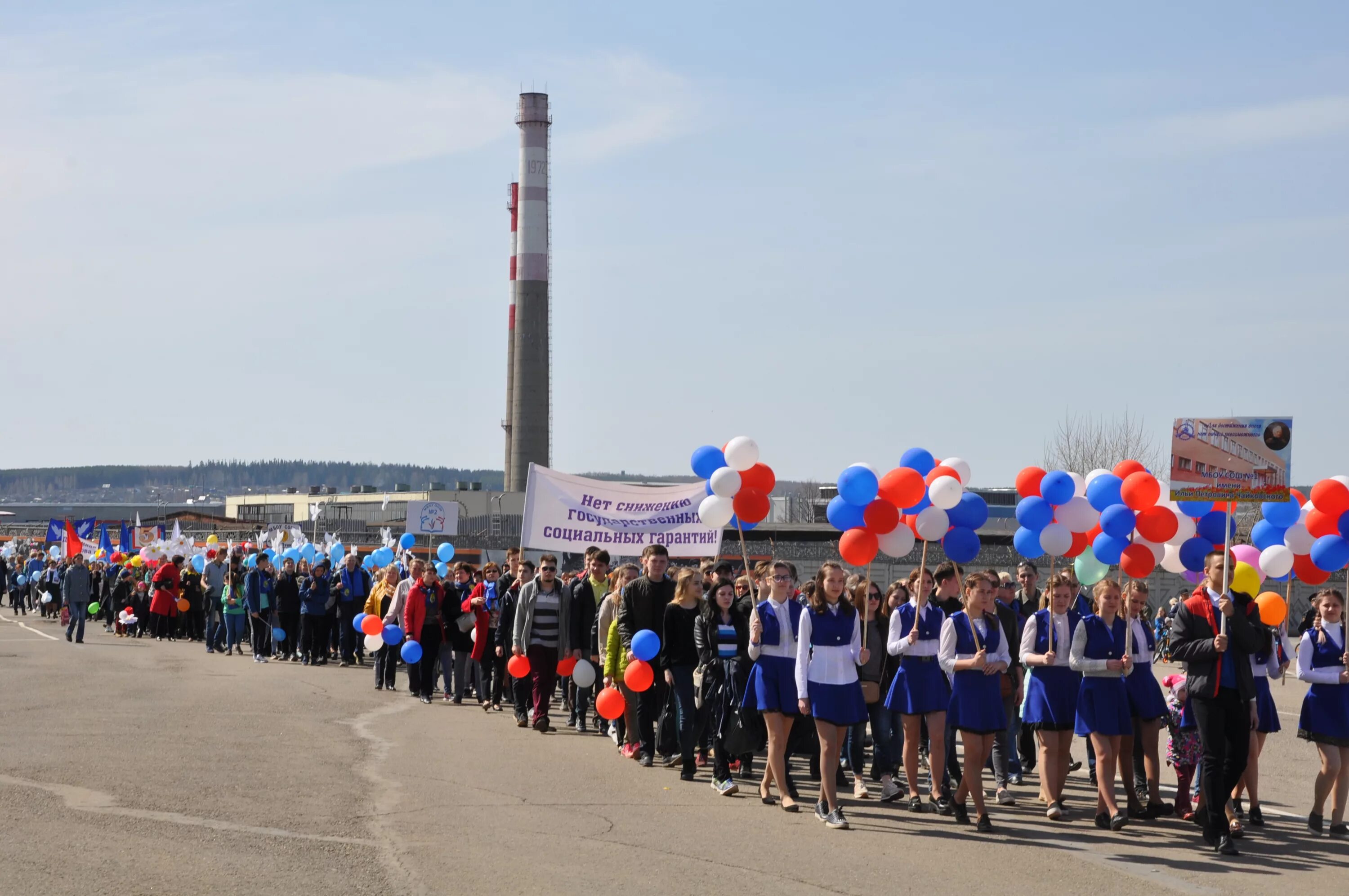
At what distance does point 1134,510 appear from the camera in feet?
39.2

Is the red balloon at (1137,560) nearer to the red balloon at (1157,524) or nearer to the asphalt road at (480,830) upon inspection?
the red balloon at (1157,524)

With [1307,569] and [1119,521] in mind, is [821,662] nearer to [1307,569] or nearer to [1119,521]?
[1119,521]

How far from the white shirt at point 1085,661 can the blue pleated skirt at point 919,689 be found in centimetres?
96

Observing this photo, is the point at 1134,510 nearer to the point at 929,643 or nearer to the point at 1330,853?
the point at 929,643

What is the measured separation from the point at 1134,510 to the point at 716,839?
483 centimetres

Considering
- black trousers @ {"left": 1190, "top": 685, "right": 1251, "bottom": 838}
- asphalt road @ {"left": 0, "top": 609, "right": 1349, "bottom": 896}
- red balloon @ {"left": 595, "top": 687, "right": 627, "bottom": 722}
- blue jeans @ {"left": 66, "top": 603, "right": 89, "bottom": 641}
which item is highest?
black trousers @ {"left": 1190, "top": 685, "right": 1251, "bottom": 838}

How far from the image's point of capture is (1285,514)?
1200 centimetres

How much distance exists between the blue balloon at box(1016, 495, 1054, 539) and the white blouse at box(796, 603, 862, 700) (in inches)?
96.7

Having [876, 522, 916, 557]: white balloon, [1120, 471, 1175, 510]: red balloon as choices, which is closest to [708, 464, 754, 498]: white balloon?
[876, 522, 916, 557]: white balloon

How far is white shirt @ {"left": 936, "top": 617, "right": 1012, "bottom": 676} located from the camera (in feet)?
34.1

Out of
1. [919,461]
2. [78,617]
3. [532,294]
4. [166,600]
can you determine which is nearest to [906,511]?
[919,461]

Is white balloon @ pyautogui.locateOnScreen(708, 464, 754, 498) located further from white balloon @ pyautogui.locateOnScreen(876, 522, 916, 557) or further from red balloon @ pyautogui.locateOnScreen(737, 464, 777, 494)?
white balloon @ pyautogui.locateOnScreen(876, 522, 916, 557)

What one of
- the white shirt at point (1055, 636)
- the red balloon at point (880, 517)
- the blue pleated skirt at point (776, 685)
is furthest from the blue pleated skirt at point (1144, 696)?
the blue pleated skirt at point (776, 685)

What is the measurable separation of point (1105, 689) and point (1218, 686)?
0.90 meters
